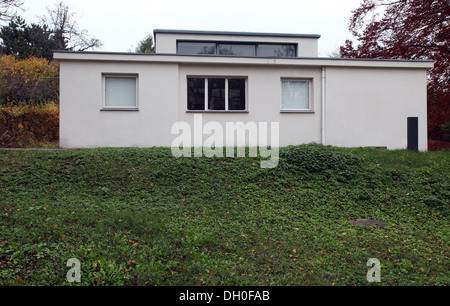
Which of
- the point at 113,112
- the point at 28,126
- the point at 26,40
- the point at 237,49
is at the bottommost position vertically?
the point at 28,126

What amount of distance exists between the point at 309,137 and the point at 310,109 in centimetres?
109

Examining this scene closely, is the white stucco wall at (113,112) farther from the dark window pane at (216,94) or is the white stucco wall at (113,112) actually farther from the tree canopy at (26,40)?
A: the tree canopy at (26,40)

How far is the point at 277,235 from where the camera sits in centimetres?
563

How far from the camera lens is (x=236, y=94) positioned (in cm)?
1291

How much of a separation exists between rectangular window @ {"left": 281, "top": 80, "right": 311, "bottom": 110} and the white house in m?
0.04

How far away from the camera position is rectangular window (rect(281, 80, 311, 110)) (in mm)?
13078

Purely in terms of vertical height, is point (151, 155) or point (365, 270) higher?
point (151, 155)

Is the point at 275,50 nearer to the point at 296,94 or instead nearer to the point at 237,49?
the point at 237,49

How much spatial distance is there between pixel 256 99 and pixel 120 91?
16.3ft

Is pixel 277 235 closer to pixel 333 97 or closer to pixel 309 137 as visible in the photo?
pixel 309 137

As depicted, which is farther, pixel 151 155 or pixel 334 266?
pixel 151 155

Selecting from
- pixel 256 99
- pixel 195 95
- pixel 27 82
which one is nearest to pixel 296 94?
pixel 256 99

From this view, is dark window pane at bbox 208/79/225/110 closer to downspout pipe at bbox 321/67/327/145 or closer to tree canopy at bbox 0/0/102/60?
downspout pipe at bbox 321/67/327/145
